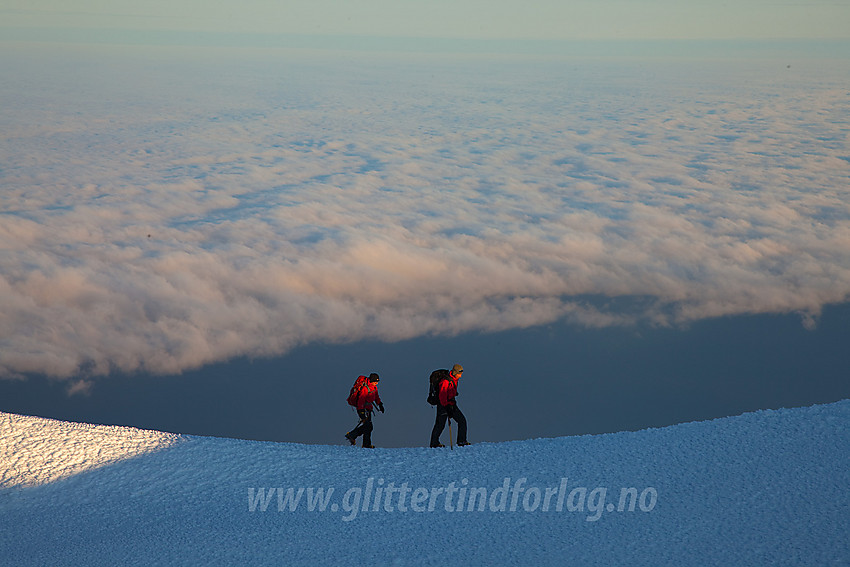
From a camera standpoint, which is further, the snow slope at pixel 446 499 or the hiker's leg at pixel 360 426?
the hiker's leg at pixel 360 426

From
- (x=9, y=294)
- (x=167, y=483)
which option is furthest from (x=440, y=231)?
(x=167, y=483)

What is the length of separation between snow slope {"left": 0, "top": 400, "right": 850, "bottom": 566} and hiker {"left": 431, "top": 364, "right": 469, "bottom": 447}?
291 mm

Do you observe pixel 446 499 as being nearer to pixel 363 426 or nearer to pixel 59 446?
pixel 363 426

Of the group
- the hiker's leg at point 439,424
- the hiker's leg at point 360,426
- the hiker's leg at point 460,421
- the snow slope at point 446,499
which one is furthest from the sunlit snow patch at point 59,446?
the hiker's leg at point 460,421

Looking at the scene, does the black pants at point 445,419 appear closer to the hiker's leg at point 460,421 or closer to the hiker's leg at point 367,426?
the hiker's leg at point 460,421

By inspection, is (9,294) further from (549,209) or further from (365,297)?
(549,209)

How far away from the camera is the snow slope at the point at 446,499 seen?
8555mm

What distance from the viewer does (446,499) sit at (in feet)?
32.4

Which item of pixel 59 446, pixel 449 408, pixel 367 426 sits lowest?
pixel 59 446

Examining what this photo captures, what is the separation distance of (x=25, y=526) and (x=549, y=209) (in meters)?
163

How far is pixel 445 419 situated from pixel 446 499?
6.45ft

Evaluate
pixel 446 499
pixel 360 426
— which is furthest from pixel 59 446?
pixel 446 499

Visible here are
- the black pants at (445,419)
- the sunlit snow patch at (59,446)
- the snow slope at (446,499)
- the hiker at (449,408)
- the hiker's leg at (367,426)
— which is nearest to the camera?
the snow slope at (446,499)

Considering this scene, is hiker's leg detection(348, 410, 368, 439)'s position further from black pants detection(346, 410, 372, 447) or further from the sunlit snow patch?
the sunlit snow patch
